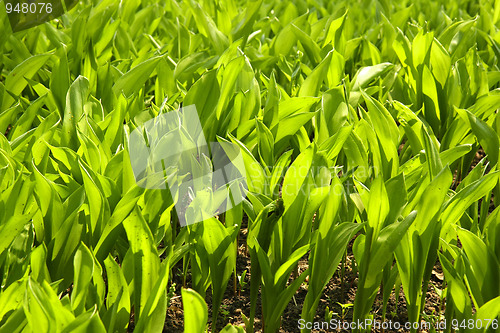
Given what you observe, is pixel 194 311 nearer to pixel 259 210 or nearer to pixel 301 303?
pixel 259 210

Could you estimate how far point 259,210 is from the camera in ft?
4.37

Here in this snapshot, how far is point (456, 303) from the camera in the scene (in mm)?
1187

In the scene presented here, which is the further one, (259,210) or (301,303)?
(301,303)

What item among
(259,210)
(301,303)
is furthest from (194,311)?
(301,303)

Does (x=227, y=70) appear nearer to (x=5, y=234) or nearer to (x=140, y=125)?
(x=140, y=125)

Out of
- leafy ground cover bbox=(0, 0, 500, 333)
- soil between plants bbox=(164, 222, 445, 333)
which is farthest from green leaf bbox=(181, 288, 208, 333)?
soil between plants bbox=(164, 222, 445, 333)

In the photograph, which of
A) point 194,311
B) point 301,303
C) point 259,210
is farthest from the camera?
point 301,303

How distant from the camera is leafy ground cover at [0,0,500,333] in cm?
113

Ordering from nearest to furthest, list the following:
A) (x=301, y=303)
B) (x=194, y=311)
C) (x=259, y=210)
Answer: (x=194, y=311) < (x=259, y=210) < (x=301, y=303)

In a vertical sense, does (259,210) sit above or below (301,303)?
above

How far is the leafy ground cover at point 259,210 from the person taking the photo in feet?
3.72

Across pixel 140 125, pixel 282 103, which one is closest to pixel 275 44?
pixel 282 103

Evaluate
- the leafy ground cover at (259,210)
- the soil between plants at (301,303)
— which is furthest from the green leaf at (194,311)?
the soil between plants at (301,303)

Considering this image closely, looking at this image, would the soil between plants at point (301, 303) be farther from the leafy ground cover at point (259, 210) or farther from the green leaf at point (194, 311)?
A: the green leaf at point (194, 311)
